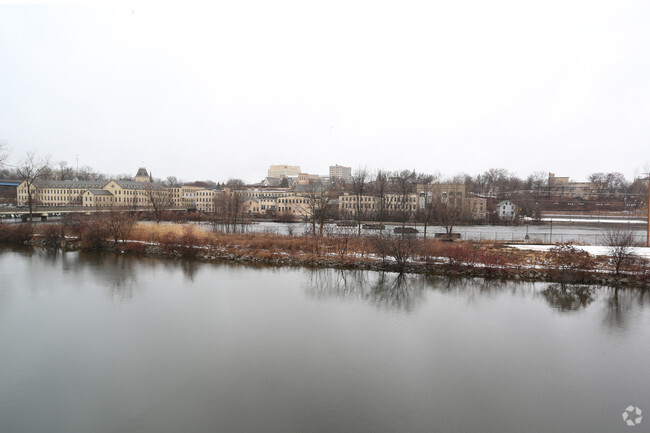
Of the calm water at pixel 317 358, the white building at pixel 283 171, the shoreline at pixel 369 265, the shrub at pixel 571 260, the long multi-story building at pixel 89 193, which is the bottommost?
the calm water at pixel 317 358

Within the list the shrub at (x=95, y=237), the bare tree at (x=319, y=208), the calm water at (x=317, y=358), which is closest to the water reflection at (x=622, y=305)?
the calm water at (x=317, y=358)

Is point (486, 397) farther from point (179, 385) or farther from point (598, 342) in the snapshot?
point (179, 385)

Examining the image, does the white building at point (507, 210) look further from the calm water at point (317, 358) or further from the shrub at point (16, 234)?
the shrub at point (16, 234)

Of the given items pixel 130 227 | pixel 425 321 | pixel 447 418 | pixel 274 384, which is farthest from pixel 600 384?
pixel 130 227

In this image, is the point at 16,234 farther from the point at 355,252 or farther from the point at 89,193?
the point at 89,193

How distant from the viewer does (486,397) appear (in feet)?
19.5

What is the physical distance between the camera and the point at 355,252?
17.5 m

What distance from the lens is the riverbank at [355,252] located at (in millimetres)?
13695

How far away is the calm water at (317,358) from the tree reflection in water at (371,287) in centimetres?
12

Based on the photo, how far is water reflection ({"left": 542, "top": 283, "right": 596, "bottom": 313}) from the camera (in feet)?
35.7

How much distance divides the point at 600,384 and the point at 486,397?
2229 mm

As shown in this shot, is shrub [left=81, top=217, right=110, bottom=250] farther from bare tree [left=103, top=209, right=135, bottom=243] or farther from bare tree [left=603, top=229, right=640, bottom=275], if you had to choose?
bare tree [left=603, top=229, right=640, bottom=275]

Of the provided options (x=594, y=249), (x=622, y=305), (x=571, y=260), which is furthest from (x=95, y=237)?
(x=594, y=249)

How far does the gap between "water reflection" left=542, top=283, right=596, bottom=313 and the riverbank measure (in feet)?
1.88
